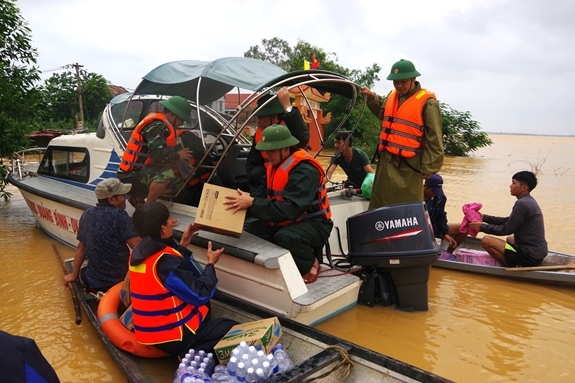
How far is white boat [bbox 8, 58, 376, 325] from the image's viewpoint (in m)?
3.36

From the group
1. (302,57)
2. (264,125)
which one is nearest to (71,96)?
(302,57)

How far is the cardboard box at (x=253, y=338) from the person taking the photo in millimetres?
2666

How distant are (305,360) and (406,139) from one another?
256cm

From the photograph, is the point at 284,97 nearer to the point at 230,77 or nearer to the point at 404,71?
the point at 230,77

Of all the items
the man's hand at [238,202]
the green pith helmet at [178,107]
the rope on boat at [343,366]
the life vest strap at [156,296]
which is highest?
the green pith helmet at [178,107]

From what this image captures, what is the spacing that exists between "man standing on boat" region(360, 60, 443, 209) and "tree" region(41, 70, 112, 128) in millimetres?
29600

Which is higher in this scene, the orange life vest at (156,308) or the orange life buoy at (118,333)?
the orange life vest at (156,308)

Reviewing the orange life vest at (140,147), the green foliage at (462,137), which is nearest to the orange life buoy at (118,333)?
the orange life vest at (140,147)

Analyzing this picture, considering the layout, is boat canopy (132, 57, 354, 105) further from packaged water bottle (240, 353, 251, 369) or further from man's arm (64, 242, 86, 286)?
packaged water bottle (240, 353, 251, 369)

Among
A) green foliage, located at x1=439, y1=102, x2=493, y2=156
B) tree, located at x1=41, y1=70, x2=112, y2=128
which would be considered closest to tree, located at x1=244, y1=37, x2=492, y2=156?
green foliage, located at x1=439, y1=102, x2=493, y2=156

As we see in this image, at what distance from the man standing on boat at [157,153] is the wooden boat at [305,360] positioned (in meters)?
1.39

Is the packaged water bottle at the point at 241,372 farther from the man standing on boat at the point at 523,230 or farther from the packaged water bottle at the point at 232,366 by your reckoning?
the man standing on boat at the point at 523,230

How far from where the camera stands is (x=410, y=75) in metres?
4.17

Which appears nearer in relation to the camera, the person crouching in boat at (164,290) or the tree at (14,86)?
the person crouching in boat at (164,290)
